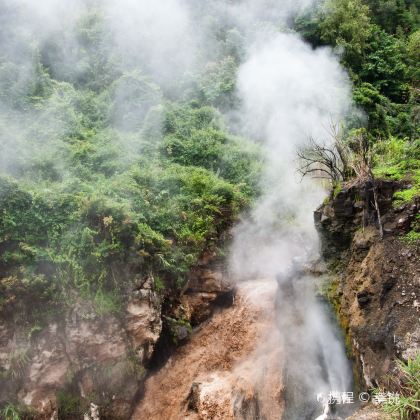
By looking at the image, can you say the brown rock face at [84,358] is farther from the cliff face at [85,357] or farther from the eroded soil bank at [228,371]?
the eroded soil bank at [228,371]

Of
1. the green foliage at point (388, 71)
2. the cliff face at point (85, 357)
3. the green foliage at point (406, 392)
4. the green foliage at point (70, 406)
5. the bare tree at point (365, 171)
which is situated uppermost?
the green foliage at point (388, 71)

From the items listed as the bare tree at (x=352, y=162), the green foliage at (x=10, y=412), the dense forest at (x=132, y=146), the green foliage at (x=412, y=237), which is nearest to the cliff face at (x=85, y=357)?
the green foliage at (x=10, y=412)

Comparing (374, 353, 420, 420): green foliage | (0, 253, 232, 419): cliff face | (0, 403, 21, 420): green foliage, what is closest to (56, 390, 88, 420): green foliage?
(0, 253, 232, 419): cliff face

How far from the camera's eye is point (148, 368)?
972 centimetres

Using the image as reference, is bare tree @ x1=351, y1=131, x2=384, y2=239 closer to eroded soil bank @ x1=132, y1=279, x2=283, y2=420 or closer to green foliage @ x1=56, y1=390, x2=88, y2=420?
eroded soil bank @ x1=132, y1=279, x2=283, y2=420

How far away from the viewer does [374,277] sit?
304 inches

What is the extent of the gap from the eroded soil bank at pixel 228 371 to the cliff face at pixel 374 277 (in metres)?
1.95

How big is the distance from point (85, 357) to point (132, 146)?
688 centimetres

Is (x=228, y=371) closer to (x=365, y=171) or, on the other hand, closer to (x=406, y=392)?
(x=406, y=392)

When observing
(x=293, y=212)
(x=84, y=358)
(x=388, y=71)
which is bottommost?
(x=84, y=358)

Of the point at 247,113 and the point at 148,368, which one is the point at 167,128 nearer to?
the point at 247,113

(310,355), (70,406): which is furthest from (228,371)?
(70,406)

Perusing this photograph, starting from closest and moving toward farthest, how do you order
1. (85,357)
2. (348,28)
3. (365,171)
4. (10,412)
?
(10,412)
(365,171)
(85,357)
(348,28)

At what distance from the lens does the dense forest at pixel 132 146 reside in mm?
9078
